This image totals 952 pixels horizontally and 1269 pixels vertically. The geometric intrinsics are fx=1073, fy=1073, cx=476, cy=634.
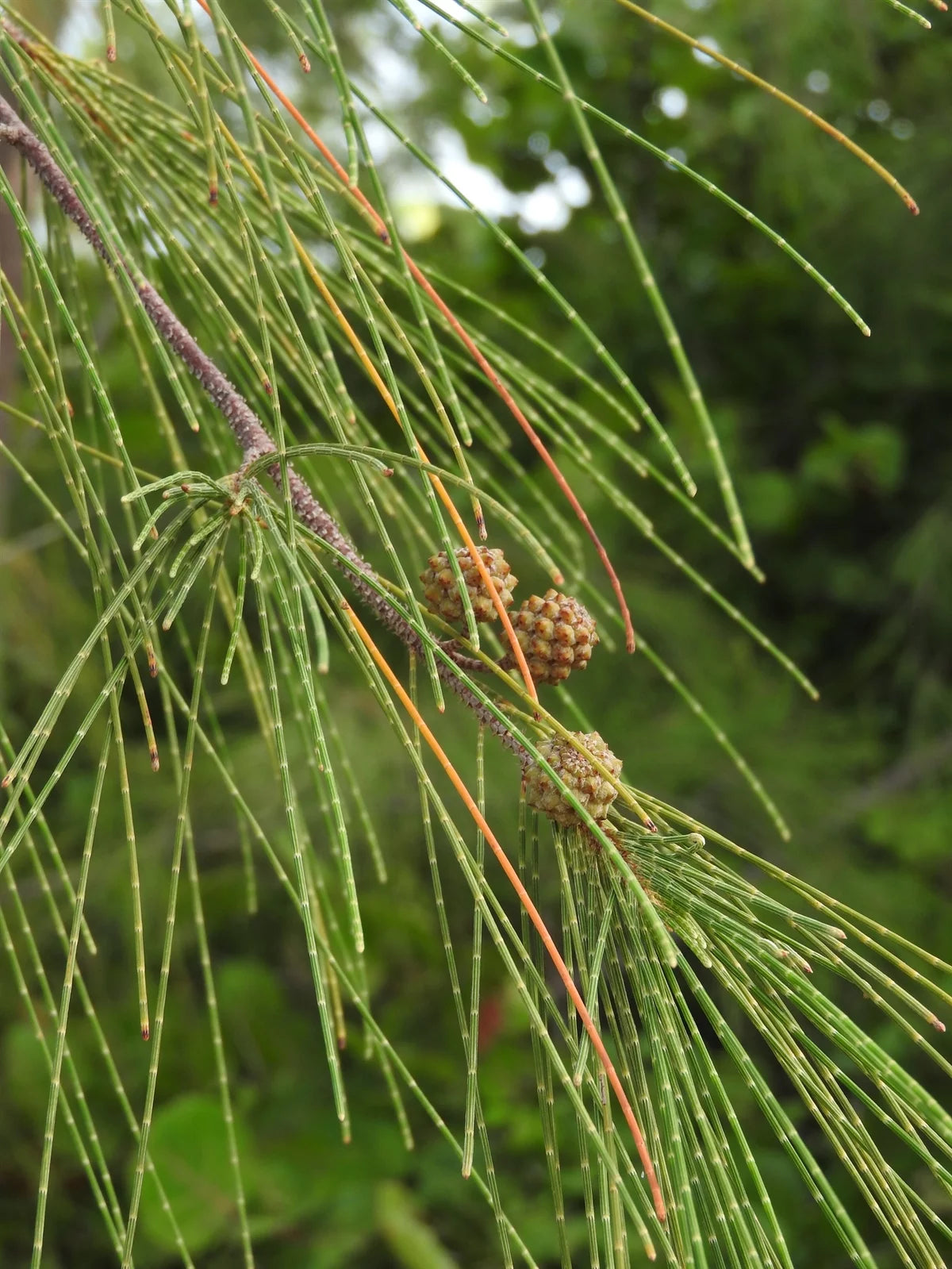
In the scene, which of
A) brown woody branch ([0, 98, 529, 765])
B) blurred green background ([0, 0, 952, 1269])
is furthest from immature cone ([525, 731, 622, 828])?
blurred green background ([0, 0, 952, 1269])

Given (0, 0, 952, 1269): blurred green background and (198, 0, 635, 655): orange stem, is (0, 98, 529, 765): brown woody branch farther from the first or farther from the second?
(0, 0, 952, 1269): blurred green background

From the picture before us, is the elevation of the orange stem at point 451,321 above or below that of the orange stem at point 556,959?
above

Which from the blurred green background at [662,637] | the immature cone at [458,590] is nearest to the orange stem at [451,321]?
the immature cone at [458,590]

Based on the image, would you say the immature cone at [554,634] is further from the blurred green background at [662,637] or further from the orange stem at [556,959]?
the blurred green background at [662,637]

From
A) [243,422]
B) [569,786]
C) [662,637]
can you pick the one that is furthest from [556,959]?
[662,637]

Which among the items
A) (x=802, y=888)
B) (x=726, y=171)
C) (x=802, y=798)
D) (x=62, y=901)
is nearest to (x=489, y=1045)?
(x=802, y=798)
